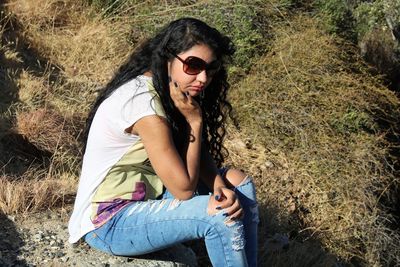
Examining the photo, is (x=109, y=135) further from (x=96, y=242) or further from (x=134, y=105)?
(x=96, y=242)

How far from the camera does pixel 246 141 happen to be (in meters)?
5.84

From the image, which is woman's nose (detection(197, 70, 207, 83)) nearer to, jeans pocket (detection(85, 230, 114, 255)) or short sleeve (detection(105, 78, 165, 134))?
short sleeve (detection(105, 78, 165, 134))

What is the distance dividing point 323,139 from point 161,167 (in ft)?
11.2

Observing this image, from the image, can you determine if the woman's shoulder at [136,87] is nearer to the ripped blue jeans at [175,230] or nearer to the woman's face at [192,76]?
the woman's face at [192,76]

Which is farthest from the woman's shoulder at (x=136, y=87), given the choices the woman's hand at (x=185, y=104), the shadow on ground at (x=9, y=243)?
the shadow on ground at (x=9, y=243)

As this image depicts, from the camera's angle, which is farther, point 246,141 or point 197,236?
point 246,141

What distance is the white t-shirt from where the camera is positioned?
2801 mm

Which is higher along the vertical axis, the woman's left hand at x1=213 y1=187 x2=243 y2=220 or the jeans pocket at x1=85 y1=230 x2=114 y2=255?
the woman's left hand at x1=213 y1=187 x2=243 y2=220

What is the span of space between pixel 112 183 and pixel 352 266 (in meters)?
2.90

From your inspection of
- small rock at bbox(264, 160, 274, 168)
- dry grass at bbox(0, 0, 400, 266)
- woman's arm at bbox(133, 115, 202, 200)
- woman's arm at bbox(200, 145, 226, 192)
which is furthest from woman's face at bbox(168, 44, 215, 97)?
small rock at bbox(264, 160, 274, 168)

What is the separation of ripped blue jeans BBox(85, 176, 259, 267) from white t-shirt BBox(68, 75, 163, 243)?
122 millimetres

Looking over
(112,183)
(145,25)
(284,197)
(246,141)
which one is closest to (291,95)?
(246,141)

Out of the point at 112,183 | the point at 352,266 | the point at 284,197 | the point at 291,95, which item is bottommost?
the point at 352,266

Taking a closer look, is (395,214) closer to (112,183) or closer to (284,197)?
(284,197)
